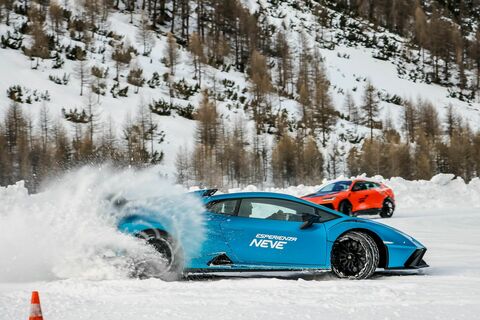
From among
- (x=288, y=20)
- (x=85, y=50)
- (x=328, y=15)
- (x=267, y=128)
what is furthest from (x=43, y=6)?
(x=328, y=15)

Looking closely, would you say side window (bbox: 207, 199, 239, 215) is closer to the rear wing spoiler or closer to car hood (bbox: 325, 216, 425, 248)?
the rear wing spoiler

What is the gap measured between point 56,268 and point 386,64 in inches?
2916

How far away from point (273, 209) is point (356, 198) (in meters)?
11.9

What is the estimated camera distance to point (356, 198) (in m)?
19.4

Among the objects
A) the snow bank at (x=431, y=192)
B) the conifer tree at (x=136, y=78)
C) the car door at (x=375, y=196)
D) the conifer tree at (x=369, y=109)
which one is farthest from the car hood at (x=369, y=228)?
the conifer tree at (x=369, y=109)

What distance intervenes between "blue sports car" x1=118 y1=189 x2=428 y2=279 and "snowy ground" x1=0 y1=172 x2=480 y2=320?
25 cm

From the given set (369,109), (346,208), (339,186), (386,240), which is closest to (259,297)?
(386,240)

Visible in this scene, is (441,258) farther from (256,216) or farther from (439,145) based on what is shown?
(439,145)

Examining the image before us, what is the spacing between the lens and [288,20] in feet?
268

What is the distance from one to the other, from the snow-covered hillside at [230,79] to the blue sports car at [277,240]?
32.6 m

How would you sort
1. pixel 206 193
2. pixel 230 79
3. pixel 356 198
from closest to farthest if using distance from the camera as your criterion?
pixel 206 193
pixel 356 198
pixel 230 79

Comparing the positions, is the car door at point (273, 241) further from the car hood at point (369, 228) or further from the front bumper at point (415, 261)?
the front bumper at point (415, 261)

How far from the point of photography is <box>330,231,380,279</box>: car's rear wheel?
776 centimetres

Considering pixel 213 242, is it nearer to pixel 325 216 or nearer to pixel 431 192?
pixel 325 216
